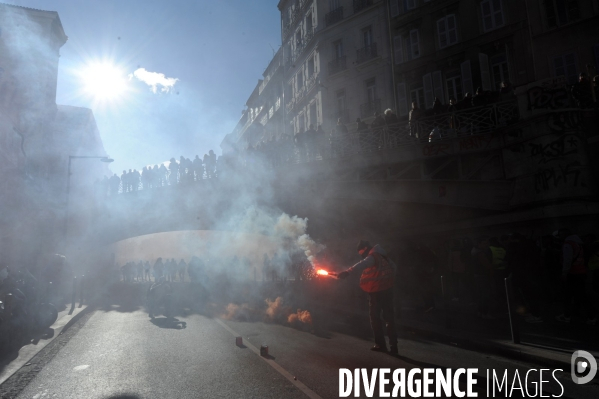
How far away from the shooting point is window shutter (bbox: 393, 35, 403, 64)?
23.3 metres

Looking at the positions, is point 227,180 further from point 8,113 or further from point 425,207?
point 8,113

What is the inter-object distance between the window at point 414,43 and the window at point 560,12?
20.5 feet

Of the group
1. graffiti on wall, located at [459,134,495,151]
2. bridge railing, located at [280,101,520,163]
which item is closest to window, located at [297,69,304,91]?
bridge railing, located at [280,101,520,163]

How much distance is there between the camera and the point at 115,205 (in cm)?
2198

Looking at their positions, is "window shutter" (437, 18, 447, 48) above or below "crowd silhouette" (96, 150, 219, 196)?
above

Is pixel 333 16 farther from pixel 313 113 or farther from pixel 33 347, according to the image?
pixel 33 347

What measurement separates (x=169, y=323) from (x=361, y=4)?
22751 mm

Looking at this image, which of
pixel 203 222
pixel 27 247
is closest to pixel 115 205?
pixel 203 222

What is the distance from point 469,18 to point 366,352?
65.3ft

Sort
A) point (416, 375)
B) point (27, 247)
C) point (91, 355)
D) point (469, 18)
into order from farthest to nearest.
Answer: point (27, 247)
point (469, 18)
point (91, 355)
point (416, 375)

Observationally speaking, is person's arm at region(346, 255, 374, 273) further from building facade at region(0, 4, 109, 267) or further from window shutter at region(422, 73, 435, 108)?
building facade at region(0, 4, 109, 267)

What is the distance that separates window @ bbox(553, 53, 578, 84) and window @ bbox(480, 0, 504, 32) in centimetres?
353

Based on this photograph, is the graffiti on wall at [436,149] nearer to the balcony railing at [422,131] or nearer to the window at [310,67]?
the balcony railing at [422,131]

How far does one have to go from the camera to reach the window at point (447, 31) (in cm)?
2139
